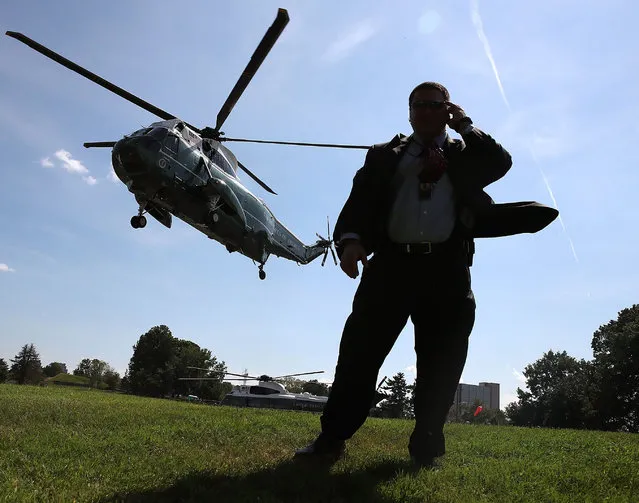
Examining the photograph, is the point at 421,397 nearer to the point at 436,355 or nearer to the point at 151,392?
the point at 436,355

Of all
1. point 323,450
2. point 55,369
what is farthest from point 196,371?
point 55,369

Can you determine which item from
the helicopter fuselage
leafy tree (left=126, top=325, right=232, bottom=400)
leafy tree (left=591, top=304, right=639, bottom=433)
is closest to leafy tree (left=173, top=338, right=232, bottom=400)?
leafy tree (left=126, top=325, right=232, bottom=400)

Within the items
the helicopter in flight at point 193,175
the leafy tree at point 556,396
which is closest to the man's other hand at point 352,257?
the helicopter in flight at point 193,175

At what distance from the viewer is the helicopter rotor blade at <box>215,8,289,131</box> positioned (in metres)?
9.57

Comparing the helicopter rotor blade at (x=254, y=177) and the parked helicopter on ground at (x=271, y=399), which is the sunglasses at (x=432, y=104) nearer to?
the helicopter rotor blade at (x=254, y=177)

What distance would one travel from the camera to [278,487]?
2.54 m

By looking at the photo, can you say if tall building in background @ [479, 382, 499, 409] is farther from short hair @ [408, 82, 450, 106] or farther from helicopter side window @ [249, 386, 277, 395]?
short hair @ [408, 82, 450, 106]

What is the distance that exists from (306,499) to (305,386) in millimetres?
67028

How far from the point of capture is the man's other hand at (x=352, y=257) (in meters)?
3.11

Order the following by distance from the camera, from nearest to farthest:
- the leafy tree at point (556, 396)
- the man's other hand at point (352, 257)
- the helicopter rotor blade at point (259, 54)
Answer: the man's other hand at point (352, 257) < the helicopter rotor blade at point (259, 54) < the leafy tree at point (556, 396)

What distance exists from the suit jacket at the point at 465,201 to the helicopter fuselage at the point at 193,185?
1024 cm

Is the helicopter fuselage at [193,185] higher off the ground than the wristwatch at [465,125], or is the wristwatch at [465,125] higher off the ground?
the helicopter fuselage at [193,185]

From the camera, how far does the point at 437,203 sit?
3.21 meters

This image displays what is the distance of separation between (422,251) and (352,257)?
464mm
